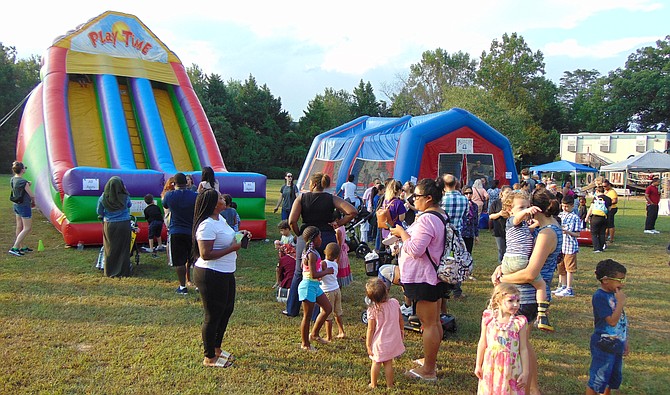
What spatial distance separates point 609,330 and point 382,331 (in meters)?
1.57

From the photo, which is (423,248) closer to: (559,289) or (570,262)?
(570,262)

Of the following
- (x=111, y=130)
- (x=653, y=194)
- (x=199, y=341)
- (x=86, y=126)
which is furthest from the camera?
(x=653, y=194)

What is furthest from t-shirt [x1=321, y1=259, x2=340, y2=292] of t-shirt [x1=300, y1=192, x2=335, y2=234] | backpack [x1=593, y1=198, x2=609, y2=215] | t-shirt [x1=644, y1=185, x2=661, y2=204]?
t-shirt [x1=644, y1=185, x2=661, y2=204]

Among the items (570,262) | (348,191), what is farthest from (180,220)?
(348,191)

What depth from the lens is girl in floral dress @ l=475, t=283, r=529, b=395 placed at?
119 inches

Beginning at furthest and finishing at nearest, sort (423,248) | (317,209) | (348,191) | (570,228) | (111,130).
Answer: (348,191) → (111,130) → (570,228) → (317,209) → (423,248)

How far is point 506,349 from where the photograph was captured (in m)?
3.06

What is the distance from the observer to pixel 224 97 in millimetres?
42344

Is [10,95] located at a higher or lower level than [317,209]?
Answer: higher

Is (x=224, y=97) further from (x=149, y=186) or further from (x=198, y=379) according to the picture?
(x=198, y=379)

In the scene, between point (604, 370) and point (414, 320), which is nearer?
point (604, 370)

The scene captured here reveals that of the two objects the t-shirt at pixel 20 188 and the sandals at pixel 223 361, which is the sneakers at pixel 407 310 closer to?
the sandals at pixel 223 361

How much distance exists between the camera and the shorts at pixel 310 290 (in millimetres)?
4496

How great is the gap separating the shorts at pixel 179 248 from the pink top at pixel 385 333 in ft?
10.5
